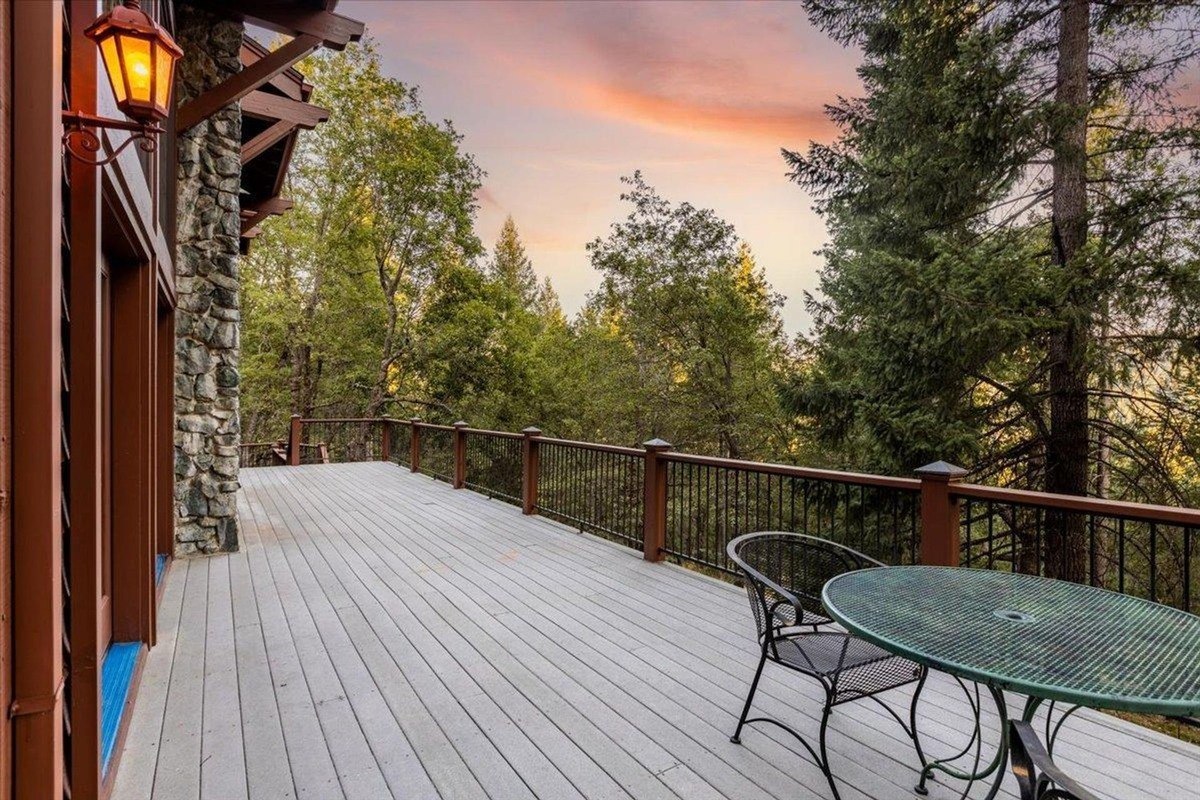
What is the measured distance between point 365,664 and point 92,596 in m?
1.48

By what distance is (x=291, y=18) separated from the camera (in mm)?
4723

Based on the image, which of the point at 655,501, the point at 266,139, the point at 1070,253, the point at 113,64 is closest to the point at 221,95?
the point at 266,139

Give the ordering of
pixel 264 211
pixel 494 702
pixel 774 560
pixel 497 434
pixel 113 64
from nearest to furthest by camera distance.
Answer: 1. pixel 113 64
2. pixel 494 702
3. pixel 774 560
4. pixel 497 434
5. pixel 264 211

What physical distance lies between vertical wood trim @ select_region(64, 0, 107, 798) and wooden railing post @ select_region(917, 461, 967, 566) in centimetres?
342

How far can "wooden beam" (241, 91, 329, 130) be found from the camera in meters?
5.70

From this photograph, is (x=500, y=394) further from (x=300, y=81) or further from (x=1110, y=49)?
(x=1110, y=49)

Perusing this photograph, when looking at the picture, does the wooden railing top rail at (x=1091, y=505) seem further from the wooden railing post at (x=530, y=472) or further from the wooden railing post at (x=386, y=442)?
the wooden railing post at (x=386, y=442)

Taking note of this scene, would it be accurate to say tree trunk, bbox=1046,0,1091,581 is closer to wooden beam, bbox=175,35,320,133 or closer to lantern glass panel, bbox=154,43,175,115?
lantern glass panel, bbox=154,43,175,115

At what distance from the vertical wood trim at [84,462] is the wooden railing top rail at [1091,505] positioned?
11.4ft

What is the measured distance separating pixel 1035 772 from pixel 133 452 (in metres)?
3.56

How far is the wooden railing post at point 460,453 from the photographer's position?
8.20m

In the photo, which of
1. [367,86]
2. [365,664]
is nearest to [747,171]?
[367,86]

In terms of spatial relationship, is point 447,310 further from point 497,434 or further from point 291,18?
point 291,18

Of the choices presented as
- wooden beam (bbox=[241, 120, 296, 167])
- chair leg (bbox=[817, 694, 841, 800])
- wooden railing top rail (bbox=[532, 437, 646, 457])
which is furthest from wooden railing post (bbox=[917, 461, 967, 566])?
wooden beam (bbox=[241, 120, 296, 167])
